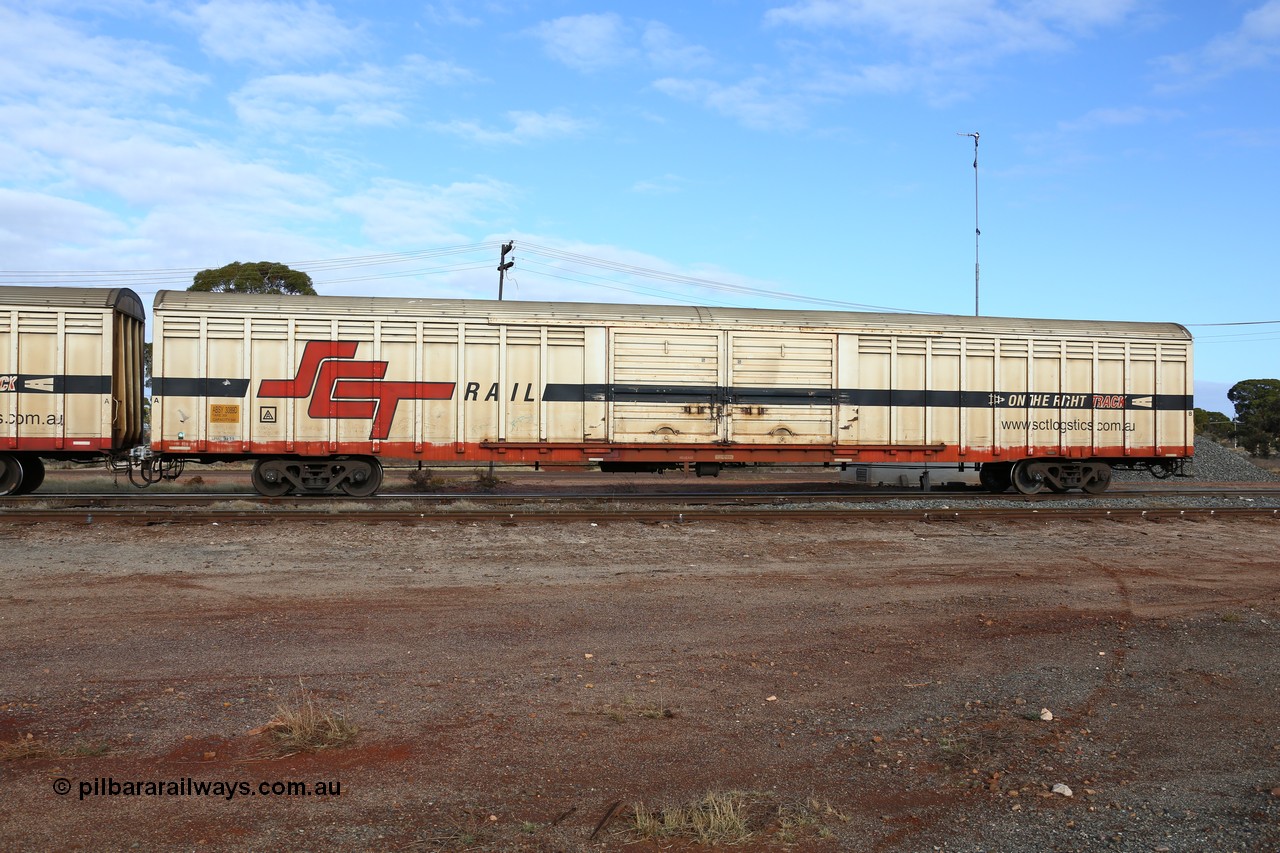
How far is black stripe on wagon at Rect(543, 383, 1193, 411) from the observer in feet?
53.2

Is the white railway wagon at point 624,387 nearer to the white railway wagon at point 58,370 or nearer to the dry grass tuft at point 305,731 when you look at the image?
the white railway wagon at point 58,370

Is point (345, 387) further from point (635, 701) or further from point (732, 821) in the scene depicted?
point (732, 821)

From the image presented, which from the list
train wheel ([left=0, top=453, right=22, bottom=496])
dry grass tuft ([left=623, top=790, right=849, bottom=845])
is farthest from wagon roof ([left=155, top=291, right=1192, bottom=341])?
dry grass tuft ([left=623, top=790, right=849, bottom=845])

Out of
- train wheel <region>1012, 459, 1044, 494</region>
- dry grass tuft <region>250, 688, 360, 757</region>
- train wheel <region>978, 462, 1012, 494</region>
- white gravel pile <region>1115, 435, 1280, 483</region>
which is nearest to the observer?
dry grass tuft <region>250, 688, 360, 757</region>

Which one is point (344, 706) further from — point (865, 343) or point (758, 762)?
point (865, 343)

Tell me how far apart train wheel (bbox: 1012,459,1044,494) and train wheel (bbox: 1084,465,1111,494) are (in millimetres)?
1014

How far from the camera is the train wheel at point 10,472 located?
15492mm

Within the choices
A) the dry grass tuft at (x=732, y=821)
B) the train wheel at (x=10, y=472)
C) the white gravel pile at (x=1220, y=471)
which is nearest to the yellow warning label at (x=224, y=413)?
the train wheel at (x=10, y=472)

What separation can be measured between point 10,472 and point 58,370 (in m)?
2.21

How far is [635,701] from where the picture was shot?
5691mm

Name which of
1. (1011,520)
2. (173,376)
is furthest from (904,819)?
(173,376)

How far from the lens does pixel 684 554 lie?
1142cm

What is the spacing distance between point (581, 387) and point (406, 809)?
12.3 meters

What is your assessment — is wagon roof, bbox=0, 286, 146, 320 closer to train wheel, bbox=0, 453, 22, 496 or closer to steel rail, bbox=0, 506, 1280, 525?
train wheel, bbox=0, 453, 22, 496
